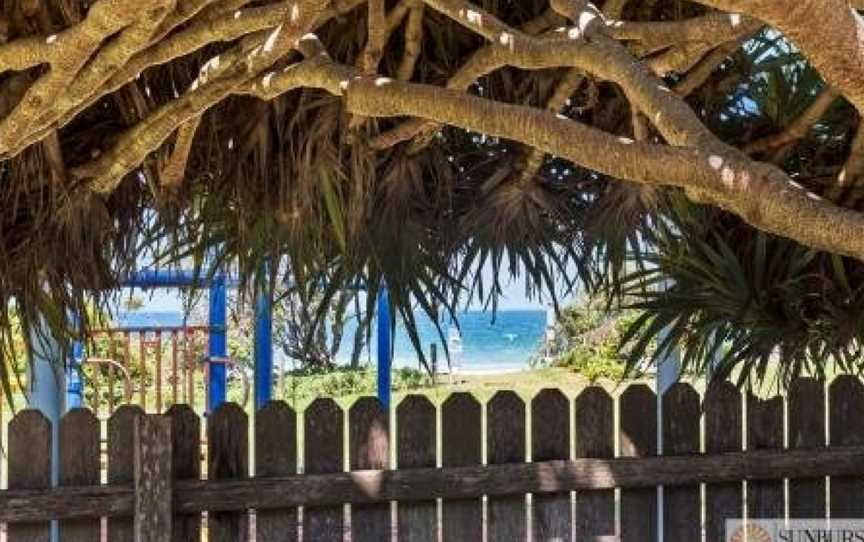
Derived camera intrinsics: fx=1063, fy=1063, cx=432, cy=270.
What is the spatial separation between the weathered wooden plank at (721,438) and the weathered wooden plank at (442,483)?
0.05 metres

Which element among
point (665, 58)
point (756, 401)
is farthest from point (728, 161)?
point (756, 401)

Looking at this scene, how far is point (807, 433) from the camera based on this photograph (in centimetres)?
328

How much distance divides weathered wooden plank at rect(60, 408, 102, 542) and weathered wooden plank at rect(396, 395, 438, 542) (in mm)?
826

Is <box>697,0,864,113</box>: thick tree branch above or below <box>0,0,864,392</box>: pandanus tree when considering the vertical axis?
below

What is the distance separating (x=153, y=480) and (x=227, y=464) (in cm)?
21

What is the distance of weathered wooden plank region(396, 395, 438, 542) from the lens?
302 centimetres

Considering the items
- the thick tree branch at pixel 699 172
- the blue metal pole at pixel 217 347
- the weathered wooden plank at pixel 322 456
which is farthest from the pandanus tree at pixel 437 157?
the blue metal pole at pixel 217 347

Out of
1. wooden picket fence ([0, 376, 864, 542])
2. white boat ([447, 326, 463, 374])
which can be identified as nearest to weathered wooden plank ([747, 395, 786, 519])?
wooden picket fence ([0, 376, 864, 542])

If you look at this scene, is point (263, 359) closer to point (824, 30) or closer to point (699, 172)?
point (699, 172)

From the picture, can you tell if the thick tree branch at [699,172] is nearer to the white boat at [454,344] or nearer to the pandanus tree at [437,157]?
the pandanus tree at [437,157]

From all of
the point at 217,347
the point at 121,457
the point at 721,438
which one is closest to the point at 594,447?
the point at 721,438

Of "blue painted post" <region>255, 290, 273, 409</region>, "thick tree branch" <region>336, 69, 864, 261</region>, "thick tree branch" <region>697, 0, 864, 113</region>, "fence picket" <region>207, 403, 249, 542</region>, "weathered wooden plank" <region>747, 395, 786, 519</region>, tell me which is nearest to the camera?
"thick tree branch" <region>697, 0, 864, 113</region>

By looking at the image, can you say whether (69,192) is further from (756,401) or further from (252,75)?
(756,401)

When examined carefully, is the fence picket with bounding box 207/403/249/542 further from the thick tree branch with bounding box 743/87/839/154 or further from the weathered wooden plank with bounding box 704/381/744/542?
the thick tree branch with bounding box 743/87/839/154
